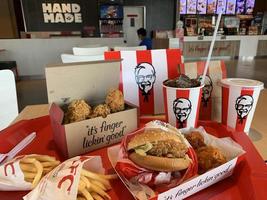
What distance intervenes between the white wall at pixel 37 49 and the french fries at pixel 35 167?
17.5 ft

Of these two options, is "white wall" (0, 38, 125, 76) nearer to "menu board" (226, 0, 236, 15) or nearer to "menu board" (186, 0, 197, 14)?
"menu board" (186, 0, 197, 14)

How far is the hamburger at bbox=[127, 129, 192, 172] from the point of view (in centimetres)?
58

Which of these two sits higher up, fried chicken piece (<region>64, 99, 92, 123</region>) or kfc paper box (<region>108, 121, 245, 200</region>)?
fried chicken piece (<region>64, 99, 92, 123</region>)

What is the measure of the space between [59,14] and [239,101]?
8949mm

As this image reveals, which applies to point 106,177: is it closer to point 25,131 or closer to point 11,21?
point 25,131

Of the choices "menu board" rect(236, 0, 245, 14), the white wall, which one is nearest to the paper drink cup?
the white wall

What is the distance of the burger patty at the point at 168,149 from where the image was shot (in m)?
0.60

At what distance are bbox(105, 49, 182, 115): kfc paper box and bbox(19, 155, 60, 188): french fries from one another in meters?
0.51

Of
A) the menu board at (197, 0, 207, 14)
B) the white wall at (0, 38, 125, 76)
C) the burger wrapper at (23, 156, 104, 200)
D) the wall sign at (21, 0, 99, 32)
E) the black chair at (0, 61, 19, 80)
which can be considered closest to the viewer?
the burger wrapper at (23, 156, 104, 200)

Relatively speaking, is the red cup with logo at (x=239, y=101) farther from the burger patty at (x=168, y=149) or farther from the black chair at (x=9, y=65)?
the black chair at (x=9, y=65)

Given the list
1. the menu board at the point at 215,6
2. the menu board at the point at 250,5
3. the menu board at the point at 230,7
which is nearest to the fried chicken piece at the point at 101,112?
the menu board at the point at 215,6

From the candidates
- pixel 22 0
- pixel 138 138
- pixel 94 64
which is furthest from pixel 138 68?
pixel 22 0

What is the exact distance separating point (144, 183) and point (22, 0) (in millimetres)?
9333

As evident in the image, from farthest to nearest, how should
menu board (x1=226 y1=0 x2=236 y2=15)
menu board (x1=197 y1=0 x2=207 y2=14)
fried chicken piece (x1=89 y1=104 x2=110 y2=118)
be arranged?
menu board (x1=226 y1=0 x2=236 y2=15)
menu board (x1=197 y1=0 x2=207 y2=14)
fried chicken piece (x1=89 y1=104 x2=110 y2=118)
